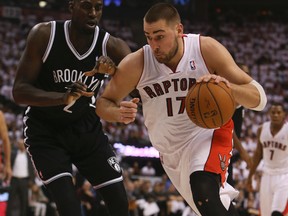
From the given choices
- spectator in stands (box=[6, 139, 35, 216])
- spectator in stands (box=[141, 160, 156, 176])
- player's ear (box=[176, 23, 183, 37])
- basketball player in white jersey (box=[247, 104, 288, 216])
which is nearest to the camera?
player's ear (box=[176, 23, 183, 37])

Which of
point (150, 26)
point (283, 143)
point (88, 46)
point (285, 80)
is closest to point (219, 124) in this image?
point (150, 26)

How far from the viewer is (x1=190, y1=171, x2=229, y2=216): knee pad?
12.7 feet

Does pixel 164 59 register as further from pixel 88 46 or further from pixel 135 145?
pixel 135 145

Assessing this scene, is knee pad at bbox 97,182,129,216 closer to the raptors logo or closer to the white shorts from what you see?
the raptors logo

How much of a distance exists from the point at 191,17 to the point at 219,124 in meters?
27.9

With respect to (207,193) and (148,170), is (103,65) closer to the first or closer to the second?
(207,193)

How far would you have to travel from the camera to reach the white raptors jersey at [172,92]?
419 cm

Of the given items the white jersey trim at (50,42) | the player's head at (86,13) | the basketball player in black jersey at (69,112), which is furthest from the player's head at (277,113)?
the white jersey trim at (50,42)

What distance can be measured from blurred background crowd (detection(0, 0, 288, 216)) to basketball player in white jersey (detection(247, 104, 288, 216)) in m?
2.56

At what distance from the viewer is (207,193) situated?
12.8 ft

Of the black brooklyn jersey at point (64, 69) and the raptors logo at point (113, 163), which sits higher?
the black brooklyn jersey at point (64, 69)

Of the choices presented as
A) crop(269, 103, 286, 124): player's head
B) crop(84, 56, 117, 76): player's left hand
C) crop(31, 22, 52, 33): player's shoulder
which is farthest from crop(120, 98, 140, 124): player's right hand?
crop(269, 103, 286, 124): player's head

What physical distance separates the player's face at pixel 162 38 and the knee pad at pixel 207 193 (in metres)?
0.83

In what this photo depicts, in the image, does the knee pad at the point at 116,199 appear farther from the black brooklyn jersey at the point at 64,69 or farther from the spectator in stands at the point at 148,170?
the spectator in stands at the point at 148,170
